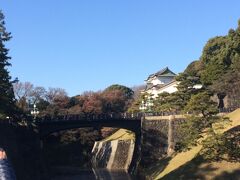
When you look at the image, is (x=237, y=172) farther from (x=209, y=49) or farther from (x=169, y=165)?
(x=209, y=49)

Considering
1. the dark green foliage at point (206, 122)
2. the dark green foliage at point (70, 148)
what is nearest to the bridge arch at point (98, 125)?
the dark green foliage at point (70, 148)

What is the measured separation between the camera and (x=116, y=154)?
59.5 metres

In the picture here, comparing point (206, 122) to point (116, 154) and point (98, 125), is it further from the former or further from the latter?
point (116, 154)

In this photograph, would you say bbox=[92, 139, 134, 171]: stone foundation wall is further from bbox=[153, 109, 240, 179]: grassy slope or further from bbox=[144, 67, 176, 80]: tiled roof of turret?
bbox=[144, 67, 176, 80]: tiled roof of turret

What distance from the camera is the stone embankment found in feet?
192

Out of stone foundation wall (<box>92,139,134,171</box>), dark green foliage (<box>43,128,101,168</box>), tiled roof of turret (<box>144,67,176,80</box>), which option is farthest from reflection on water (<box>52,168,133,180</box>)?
tiled roof of turret (<box>144,67,176,80</box>)

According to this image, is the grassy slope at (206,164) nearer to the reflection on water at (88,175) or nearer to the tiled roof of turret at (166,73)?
the reflection on water at (88,175)

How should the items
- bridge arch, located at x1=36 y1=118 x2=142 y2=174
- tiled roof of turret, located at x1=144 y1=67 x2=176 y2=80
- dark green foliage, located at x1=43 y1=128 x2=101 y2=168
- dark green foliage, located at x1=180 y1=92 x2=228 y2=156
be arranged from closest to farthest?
1. dark green foliage, located at x1=180 y1=92 x2=228 y2=156
2. bridge arch, located at x1=36 y1=118 x2=142 y2=174
3. dark green foliage, located at x1=43 y1=128 x2=101 y2=168
4. tiled roof of turret, located at x1=144 y1=67 x2=176 y2=80

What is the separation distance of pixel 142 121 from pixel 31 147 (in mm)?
15072

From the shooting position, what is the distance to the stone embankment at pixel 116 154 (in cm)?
5844

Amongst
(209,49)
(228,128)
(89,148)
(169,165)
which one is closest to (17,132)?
(169,165)

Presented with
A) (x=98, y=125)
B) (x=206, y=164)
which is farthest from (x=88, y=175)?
(x=206, y=164)

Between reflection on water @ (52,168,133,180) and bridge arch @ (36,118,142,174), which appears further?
bridge arch @ (36,118,142,174)

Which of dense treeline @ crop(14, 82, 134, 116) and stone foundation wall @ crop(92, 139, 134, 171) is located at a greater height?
dense treeline @ crop(14, 82, 134, 116)
